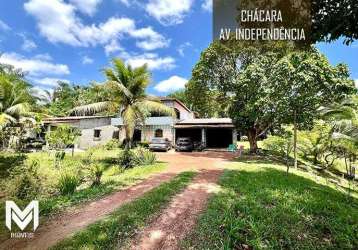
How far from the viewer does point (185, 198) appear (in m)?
8.58

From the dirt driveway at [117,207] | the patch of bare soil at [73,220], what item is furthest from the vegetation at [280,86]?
the patch of bare soil at [73,220]

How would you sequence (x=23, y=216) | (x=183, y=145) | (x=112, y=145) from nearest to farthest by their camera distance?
1. (x=23, y=216)
2. (x=183, y=145)
3. (x=112, y=145)

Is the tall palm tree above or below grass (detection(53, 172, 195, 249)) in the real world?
above

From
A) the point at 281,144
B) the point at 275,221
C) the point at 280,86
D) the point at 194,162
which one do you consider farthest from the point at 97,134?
the point at 275,221

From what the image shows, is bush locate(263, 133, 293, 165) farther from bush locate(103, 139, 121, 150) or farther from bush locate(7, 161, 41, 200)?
bush locate(7, 161, 41, 200)

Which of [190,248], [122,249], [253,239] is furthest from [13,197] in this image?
[253,239]

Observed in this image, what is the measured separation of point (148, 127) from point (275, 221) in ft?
79.3

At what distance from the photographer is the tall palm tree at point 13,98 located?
16500mm

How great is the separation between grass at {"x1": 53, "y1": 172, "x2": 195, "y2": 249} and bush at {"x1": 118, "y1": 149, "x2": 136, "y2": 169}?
310 inches

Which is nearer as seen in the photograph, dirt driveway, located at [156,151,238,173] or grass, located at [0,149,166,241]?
grass, located at [0,149,166,241]

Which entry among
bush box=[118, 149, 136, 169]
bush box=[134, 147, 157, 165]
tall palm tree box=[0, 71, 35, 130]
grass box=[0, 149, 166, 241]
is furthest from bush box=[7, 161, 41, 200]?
tall palm tree box=[0, 71, 35, 130]

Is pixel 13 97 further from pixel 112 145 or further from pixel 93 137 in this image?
pixel 93 137

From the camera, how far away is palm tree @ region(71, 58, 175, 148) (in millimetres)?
17641

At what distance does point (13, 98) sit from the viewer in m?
17.3
